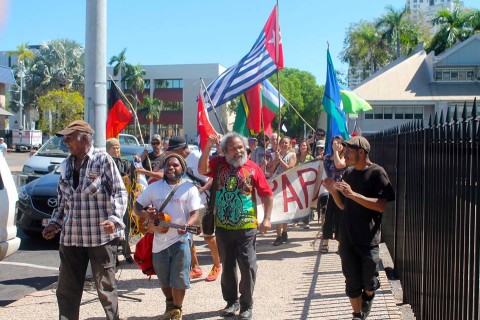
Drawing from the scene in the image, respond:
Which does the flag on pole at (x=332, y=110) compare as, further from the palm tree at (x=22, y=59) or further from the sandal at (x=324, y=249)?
the palm tree at (x=22, y=59)

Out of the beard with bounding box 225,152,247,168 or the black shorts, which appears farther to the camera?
the beard with bounding box 225,152,247,168

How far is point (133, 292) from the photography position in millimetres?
6992

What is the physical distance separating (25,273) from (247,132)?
4938 mm

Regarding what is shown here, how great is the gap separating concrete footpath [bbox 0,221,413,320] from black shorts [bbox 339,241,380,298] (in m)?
0.68

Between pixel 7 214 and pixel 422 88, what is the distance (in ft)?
146

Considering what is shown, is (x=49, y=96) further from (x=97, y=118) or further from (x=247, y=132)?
(x=97, y=118)

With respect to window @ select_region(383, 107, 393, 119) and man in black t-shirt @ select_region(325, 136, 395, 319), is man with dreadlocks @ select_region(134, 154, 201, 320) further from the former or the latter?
window @ select_region(383, 107, 393, 119)

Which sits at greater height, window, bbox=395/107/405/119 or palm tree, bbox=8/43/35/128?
palm tree, bbox=8/43/35/128

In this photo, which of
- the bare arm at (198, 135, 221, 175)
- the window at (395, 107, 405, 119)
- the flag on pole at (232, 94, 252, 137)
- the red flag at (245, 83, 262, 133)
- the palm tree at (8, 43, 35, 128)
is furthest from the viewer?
the palm tree at (8, 43, 35, 128)

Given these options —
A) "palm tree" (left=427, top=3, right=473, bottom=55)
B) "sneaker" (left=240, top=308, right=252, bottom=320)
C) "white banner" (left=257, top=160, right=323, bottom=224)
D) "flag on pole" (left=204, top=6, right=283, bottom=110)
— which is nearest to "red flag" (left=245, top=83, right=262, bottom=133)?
"flag on pole" (left=204, top=6, right=283, bottom=110)

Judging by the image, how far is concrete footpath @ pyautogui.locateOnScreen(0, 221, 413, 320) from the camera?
239 inches

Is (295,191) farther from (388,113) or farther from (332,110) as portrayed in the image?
(388,113)

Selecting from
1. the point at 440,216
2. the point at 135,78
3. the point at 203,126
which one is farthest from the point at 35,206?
the point at 135,78

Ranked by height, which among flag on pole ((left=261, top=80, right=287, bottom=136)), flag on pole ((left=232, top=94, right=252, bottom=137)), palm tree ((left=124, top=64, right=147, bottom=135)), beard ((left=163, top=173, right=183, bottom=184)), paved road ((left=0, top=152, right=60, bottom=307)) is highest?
palm tree ((left=124, top=64, right=147, bottom=135))
